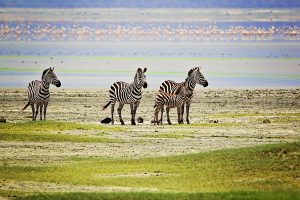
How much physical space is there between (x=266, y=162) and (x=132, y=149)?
5586 millimetres

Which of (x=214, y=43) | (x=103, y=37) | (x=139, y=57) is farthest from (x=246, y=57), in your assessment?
(x=103, y=37)

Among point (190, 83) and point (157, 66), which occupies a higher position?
point (157, 66)

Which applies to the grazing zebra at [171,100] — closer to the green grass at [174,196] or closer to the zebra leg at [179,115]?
the zebra leg at [179,115]

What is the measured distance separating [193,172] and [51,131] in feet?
30.9

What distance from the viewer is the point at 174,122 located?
38.5 meters

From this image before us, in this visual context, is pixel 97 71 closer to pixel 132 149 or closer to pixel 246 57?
pixel 246 57

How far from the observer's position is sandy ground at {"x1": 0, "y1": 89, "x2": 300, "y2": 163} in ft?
94.2

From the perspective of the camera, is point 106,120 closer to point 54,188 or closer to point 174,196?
point 54,188

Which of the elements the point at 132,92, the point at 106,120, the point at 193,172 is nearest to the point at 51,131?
the point at 106,120

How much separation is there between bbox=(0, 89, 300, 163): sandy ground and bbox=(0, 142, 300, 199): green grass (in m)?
2.01

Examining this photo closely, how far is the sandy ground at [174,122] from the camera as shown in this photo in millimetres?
28719

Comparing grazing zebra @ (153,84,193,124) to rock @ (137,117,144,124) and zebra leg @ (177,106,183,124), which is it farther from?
rock @ (137,117,144,124)

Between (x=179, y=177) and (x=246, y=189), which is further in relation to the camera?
(x=179, y=177)

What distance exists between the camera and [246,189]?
71.5 feet
